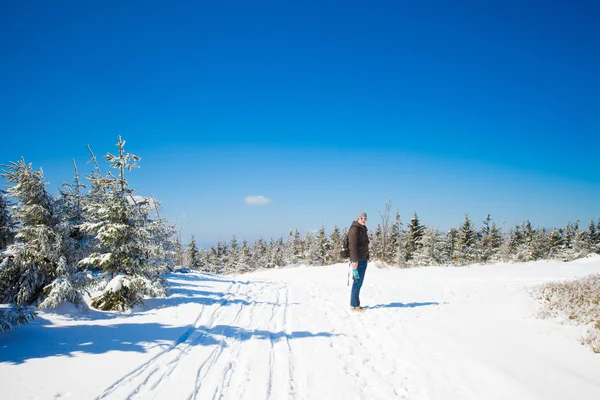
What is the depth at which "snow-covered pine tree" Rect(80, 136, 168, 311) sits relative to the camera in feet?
27.2

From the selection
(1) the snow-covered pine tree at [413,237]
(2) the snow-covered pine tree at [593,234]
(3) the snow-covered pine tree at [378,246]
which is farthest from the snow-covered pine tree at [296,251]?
(2) the snow-covered pine tree at [593,234]

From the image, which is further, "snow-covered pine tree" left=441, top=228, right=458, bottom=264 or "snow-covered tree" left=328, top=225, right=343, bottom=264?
"snow-covered tree" left=328, top=225, right=343, bottom=264

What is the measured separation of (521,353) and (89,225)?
10.5 metres

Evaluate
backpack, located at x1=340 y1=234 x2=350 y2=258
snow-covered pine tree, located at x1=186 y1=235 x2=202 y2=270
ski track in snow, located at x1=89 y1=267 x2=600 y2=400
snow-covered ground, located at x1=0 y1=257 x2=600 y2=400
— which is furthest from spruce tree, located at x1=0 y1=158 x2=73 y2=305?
snow-covered pine tree, located at x1=186 y1=235 x2=202 y2=270

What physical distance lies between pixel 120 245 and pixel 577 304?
461 inches

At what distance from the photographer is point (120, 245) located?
884cm

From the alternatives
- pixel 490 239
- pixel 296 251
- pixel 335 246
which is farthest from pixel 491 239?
pixel 296 251

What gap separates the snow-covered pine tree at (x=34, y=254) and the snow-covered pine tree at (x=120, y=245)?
721mm

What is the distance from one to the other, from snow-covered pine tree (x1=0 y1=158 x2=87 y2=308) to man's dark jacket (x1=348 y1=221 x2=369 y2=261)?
278 inches

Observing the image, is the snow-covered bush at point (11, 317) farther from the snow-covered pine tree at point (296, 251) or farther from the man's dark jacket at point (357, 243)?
the snow-covered pine tree at point (296, 251)

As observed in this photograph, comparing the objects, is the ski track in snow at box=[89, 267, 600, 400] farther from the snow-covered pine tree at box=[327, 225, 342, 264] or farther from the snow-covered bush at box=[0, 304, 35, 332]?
the snow-covered pine tree at box=[327, 225, 342, 264]

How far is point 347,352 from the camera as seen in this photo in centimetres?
562

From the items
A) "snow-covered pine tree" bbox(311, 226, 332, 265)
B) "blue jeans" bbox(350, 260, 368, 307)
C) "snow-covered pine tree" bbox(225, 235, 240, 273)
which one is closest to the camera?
"blue jeans" bbox(350, 260, 368, 307)

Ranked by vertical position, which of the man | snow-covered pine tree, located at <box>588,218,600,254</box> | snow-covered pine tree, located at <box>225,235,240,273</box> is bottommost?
snow-covered pine tree, located at <box>225,235,240,273</box>
